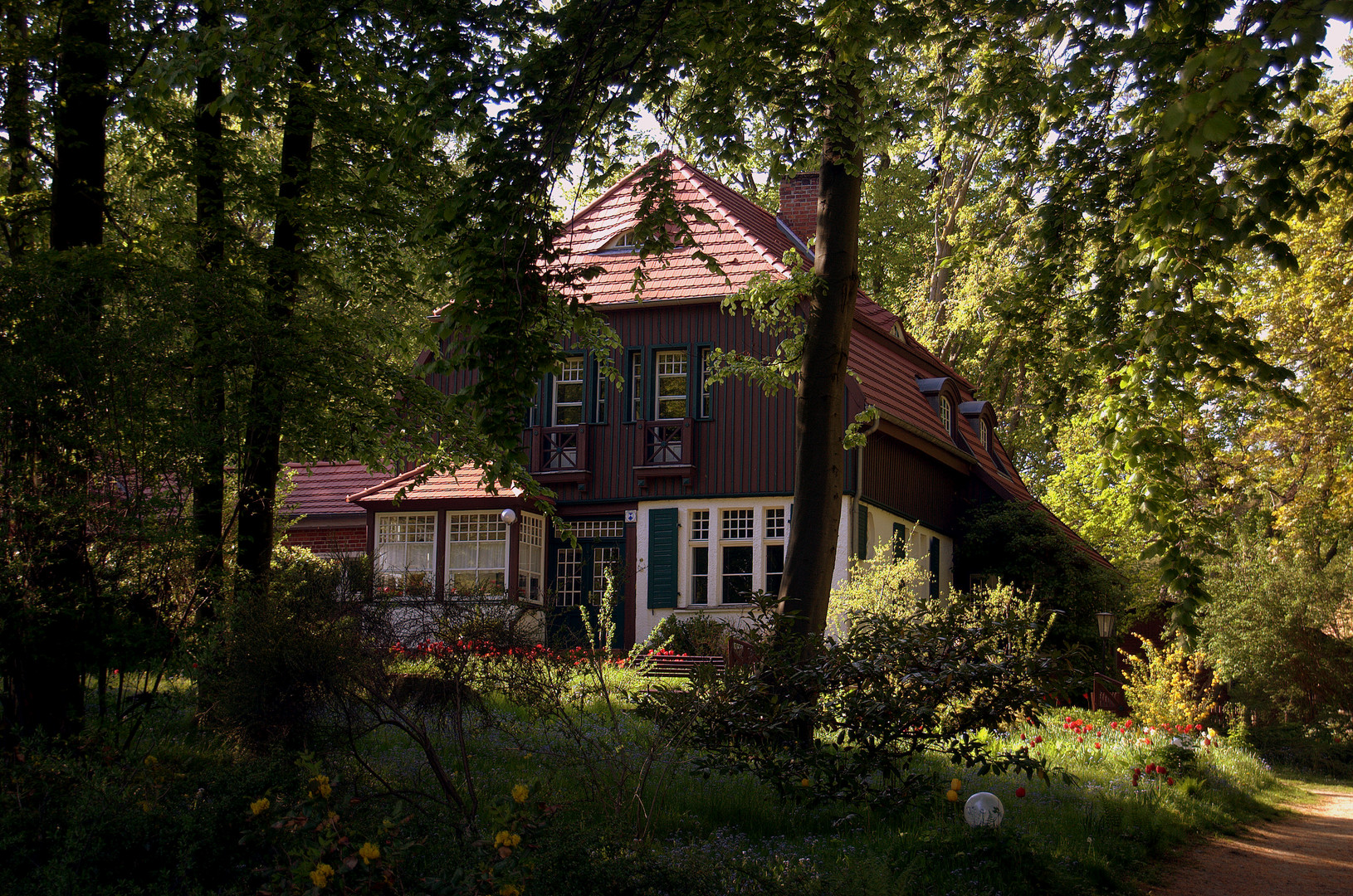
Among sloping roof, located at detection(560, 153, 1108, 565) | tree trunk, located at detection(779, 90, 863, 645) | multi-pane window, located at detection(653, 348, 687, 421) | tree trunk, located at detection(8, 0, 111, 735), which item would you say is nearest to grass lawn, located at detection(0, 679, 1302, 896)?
tree trunk, located at detection(8, 0, 111, 735)

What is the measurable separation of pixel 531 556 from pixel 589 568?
1.09m

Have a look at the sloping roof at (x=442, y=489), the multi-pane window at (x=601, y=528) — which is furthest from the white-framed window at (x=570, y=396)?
the multi-pane window at (x=601, y=528)

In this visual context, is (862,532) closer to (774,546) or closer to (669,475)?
(774,546)

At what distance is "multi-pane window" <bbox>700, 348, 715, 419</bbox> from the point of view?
61.7 feet

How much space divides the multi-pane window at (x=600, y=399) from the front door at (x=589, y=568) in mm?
1935

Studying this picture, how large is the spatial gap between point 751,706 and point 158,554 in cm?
389

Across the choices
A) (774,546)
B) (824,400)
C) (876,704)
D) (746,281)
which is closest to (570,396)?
(746,281)

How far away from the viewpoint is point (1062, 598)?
19.7 m

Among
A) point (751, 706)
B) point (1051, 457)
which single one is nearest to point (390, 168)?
point (751, 706)

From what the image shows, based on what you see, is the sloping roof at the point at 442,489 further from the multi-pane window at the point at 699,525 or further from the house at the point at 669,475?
the multi-pane window at the point at 699,525

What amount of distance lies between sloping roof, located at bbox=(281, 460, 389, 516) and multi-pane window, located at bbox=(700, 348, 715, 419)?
8.44 metres

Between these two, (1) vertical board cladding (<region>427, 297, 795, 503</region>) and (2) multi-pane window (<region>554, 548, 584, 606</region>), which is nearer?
(1) vertical board cladding (<region>427, 297, 795, 503</region>)

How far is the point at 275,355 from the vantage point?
8359 millimetres

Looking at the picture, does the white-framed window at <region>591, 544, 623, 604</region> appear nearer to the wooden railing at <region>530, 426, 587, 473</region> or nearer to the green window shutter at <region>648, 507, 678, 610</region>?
the green window shutter at <region>648, 507, 678, 610</region>
